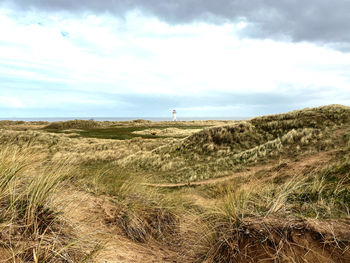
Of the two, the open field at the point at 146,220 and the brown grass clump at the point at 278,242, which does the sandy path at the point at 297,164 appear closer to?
the open field at the point at 146,220

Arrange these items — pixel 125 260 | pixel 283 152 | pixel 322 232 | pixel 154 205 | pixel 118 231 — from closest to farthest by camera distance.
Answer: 1. pixel 322 232
2. pixel 125 260
3. pixel 118 231
4. pixel 154 205
5. pixel 283 152

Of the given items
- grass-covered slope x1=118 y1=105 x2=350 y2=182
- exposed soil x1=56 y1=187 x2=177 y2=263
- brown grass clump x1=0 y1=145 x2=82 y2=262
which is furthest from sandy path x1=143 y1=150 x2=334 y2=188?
brown grass clump x1=0 y1=145 x2=82 y2=262

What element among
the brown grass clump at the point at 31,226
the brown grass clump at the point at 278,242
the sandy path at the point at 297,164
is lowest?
the sandy path at the point at 297,164

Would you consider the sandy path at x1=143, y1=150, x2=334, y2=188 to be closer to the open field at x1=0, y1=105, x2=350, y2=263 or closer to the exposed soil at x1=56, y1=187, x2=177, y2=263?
the open field at x1=0, y1=105, x2=350, y2=263

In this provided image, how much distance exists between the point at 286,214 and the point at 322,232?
629 mm

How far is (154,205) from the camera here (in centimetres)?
584

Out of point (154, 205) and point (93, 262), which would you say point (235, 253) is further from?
point (154, 205)

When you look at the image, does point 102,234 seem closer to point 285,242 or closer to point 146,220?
point 146,220

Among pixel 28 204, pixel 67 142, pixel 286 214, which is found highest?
pixel 28 204

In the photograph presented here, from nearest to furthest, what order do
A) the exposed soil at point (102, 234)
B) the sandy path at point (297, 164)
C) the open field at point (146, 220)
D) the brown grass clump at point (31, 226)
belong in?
the brown grass clump at point (31, 226), the open field at point (146, 220), the exposed soil at point (102, 234), the sandy path at point (297, 164)

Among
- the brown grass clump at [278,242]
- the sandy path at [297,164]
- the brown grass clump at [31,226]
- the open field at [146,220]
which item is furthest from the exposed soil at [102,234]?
the sandy path at [297,164]

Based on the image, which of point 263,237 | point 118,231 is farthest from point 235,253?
point 118,231

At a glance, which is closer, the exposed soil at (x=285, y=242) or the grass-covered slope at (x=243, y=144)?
the exposed soil at (x=285, y=242)

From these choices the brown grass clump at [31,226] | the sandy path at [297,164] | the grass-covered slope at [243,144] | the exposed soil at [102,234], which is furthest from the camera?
the grass-covered slope at [243,144]
